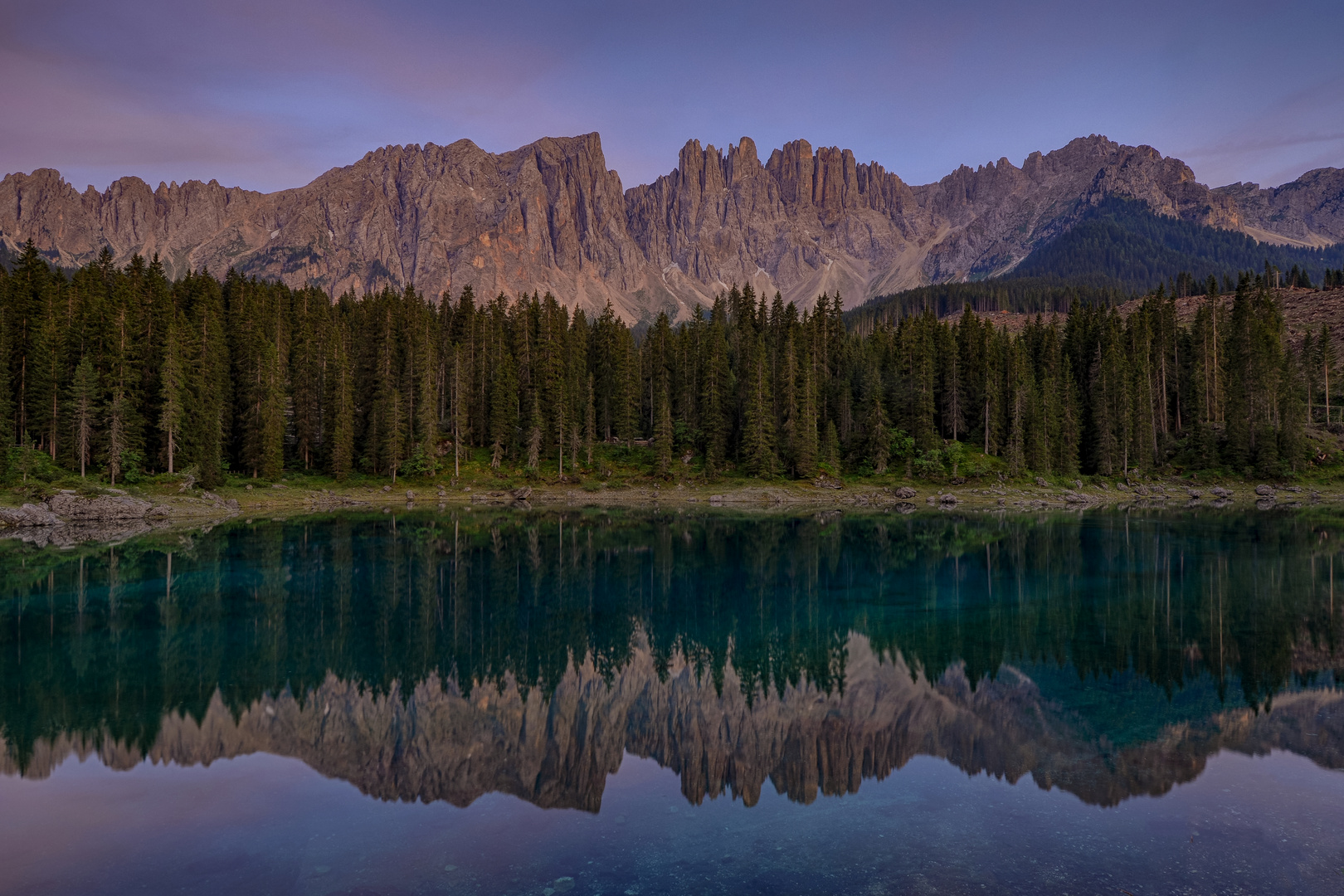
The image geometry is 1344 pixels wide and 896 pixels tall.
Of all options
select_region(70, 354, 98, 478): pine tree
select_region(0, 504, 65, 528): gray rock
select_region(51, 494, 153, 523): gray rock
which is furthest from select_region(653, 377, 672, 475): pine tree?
select_region(0, 504, 65, 528): gray rock

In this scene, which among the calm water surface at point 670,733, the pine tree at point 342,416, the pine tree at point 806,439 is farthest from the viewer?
the pine tree at point 806,439

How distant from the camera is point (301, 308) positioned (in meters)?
99.8

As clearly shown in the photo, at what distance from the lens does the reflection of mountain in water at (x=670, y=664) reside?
1533cm

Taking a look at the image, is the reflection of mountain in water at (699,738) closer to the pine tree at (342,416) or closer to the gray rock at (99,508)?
the gray rock at (99,508)

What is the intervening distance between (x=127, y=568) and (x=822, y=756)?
35.4 metres

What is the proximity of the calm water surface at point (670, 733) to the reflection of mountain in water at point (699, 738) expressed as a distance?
0.28ft

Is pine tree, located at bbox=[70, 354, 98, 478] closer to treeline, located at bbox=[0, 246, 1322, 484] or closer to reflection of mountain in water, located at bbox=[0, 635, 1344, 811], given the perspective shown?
treeline, located at bbox=[0, 246, 1322, 484]

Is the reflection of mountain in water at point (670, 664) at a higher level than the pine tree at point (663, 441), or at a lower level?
lower

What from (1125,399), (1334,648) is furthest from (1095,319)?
(1334,648)

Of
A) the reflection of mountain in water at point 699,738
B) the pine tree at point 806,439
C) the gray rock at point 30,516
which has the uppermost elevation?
the pine tree at point 806,439

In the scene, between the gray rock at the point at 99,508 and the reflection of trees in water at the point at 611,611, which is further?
the gray rock at the point at 99,508

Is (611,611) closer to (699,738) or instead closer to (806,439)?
(699,738)

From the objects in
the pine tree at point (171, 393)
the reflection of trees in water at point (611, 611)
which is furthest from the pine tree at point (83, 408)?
the reflection of trees in water at point (611, 611)

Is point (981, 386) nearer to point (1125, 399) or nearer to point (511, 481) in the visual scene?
point (1125, 399)
